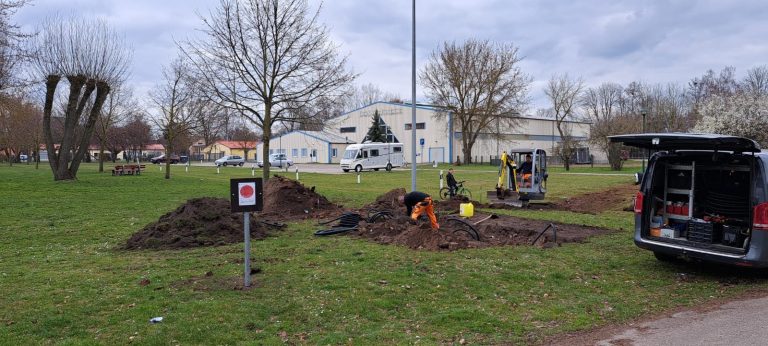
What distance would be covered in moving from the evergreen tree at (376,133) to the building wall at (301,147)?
23.8 ft

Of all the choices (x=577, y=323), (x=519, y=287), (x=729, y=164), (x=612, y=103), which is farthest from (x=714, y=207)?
(x=612, y=103)

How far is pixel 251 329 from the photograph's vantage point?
209 inches

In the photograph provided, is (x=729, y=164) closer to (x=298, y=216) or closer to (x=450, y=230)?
(x=450, y=230)

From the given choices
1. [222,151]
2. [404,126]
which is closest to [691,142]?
[404,126]

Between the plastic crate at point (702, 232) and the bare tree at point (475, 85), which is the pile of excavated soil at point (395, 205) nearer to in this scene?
the plastic crate at point (702, 232)

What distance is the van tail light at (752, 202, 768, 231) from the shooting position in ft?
22.5

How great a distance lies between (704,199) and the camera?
8.19 meters

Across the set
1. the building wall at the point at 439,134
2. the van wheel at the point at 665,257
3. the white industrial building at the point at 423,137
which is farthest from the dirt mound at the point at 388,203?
the building wall at the point at 439,134

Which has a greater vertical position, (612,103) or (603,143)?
(612,103)

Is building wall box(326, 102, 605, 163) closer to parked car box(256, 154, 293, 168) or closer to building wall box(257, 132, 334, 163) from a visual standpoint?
building wall box(257, 132, 334, 163)

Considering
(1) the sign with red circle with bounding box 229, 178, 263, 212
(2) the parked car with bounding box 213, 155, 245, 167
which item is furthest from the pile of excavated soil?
(2) the parked car with bounding box 213, 155, 245, 167

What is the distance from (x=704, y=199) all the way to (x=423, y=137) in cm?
6044

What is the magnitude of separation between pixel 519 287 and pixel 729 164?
359 cm

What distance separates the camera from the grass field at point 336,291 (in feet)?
17.2
